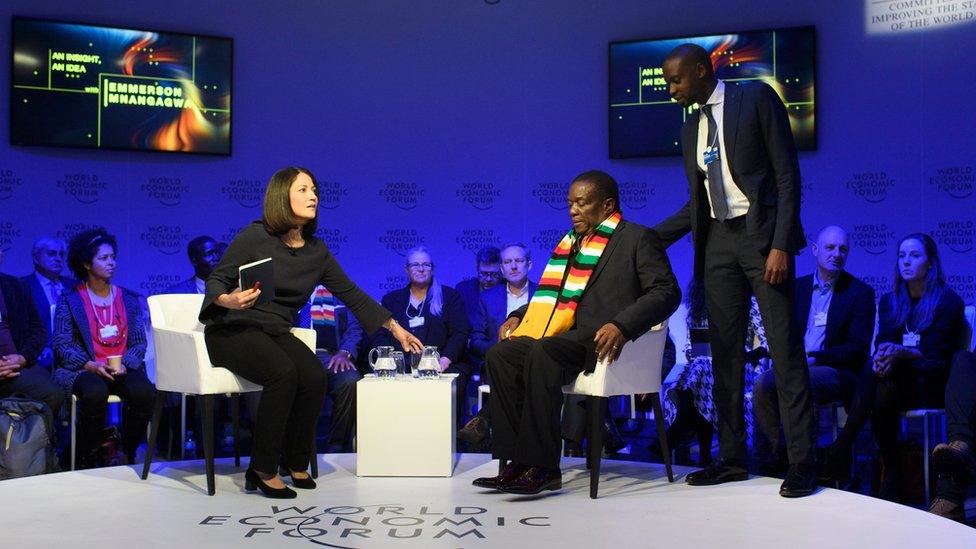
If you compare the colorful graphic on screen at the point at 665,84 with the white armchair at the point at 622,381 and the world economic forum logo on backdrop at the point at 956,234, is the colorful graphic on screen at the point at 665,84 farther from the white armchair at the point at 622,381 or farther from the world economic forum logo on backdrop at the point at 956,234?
the white armchair at the point at 622,381

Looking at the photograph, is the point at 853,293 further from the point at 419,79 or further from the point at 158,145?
the point at 158,145

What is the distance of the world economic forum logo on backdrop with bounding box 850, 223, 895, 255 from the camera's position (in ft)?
22.1

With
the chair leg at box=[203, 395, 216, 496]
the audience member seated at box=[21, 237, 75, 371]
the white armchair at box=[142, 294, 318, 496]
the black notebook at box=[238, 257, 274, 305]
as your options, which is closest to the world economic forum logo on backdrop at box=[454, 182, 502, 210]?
the audience member seated at box=[21, 237, 75, 371]

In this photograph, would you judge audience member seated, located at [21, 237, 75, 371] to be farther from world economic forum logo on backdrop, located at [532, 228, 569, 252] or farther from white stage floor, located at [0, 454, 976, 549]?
world economic forum logo on backdrop, located at [532, 228, 569, 252]

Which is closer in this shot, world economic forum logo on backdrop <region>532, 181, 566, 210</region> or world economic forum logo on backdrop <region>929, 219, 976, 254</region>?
world economic forum logo on backdrop <region>929, 219, 976, 254</region>

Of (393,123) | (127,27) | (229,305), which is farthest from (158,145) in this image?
(229,305)

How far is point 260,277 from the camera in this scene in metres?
3.64

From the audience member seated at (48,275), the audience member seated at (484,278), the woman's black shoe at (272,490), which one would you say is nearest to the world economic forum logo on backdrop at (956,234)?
the audience member seated at (484,278)

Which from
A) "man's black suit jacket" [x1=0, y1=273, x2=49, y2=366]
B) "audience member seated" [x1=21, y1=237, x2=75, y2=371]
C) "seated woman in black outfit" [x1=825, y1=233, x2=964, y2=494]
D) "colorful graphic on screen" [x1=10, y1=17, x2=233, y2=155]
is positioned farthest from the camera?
"colorful graphic on screen" [x1=10, y1=17, x2=233, y2=155]

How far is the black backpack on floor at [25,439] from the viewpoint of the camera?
449cm

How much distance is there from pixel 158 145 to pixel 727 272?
4.67 meters

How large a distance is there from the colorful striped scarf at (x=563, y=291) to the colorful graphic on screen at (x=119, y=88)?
12.8 ft

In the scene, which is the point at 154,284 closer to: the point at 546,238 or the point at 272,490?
the point at 546,238

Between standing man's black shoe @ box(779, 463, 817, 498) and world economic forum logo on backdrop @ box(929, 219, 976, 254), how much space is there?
11.6 ft
